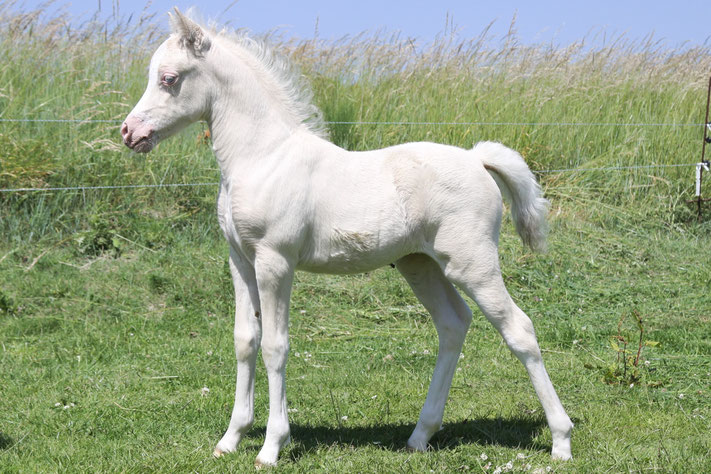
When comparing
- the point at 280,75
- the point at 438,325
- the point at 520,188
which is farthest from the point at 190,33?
the point at 438,325

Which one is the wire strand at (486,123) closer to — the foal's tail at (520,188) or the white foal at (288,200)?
the white foal at (288,200)

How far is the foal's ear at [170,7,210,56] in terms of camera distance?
3449 mm

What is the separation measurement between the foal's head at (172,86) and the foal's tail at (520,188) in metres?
1.42

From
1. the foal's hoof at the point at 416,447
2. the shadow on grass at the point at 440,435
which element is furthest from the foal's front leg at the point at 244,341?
the foal's hoof at the point at 416,447

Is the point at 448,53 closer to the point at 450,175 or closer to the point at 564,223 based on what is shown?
the point at 564,223

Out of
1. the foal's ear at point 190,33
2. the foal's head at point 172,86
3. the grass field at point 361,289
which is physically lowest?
the grass field at point 361,289

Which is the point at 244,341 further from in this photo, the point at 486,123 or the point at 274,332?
the point at 486,123

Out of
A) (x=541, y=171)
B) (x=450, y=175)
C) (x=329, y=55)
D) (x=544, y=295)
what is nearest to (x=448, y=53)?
(x=329, y=55)

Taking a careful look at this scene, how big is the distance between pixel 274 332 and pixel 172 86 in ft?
3.99

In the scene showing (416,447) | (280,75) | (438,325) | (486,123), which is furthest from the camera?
(486,123)

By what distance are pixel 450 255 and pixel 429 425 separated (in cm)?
90

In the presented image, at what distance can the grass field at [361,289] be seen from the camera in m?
4.00

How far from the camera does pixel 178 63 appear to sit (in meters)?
3.46

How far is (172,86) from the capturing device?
3.50m
